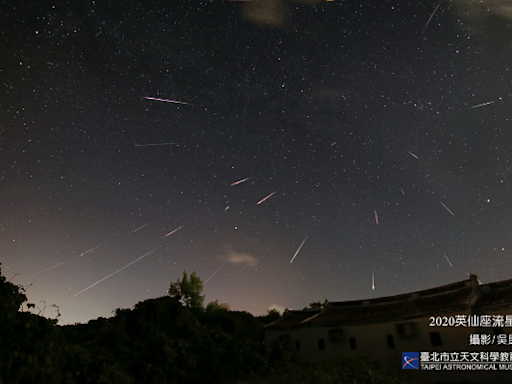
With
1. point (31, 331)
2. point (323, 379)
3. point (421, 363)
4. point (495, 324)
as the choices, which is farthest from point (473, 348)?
point (31, 331)

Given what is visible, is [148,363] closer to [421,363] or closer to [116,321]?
[116,321]

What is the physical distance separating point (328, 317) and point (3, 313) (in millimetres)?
25866

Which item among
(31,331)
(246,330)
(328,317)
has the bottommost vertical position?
(246,330)

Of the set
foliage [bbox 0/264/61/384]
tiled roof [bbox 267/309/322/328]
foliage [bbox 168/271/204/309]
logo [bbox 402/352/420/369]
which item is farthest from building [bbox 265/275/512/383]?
foliage [bbox 168/271/204/309]

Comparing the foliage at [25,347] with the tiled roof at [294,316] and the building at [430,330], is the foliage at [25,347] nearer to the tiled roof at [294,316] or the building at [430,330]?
the building at [430,330]

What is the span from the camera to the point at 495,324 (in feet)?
55.5

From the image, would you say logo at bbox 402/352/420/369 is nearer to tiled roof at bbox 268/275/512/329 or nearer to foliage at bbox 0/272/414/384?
tiled roof at bbox 268/275/512/329

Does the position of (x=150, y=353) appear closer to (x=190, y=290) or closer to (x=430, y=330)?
(x=430, y=330)

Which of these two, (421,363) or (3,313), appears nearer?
(3,313)

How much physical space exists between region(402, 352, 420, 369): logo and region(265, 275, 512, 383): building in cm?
28

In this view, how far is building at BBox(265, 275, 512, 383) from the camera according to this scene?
54.9ft

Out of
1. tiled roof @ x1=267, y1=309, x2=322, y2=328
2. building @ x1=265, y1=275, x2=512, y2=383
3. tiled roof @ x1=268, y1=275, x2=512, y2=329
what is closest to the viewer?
building @ x1=265, y1=275, x2=512, y2=383

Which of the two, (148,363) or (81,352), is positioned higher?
(81,352)

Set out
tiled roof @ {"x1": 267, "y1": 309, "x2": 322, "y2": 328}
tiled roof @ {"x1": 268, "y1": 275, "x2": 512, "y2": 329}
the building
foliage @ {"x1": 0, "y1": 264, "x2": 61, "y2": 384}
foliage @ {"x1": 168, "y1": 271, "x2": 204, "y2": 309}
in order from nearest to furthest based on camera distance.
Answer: foliage @ {"x1": 0, "y1": 264, "x2": 61, "y2": 384} < the building < tiled roof @ {"x1": 268, "y1": 275, "x2": 512, "y2": 329} < tiled roof @ {"x1": 267, "y1": 309, "x2": 322, "y2": 328} < foliage @ {"x1": 168, "y1": 271, "x2": 204, "y2": 309}
